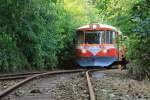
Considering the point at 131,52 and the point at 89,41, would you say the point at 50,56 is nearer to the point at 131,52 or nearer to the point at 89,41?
the point at 89,41

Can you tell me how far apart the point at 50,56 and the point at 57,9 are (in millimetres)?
3409

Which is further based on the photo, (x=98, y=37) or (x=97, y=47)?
(x=98, y=37)

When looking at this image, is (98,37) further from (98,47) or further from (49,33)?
(49,33)

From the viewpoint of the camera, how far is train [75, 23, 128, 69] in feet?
99.5

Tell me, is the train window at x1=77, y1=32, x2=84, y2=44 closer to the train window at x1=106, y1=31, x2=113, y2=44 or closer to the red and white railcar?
the red and white railcar

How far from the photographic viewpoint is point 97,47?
30.5 m

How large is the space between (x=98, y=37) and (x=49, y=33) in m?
3.85

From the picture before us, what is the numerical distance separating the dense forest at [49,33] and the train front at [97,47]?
1328mm

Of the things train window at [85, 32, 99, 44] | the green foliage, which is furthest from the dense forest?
train window at [85, 32, 99, 44]

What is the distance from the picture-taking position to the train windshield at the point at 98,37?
30.7 metres

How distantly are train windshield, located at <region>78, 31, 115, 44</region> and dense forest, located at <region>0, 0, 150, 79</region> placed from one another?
4.59ft

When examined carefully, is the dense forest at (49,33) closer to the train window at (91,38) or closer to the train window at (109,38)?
the train window at (91,38)

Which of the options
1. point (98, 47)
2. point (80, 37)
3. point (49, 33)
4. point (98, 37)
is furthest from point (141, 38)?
point (80, 37)

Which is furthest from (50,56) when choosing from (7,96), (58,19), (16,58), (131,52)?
(7,96)
